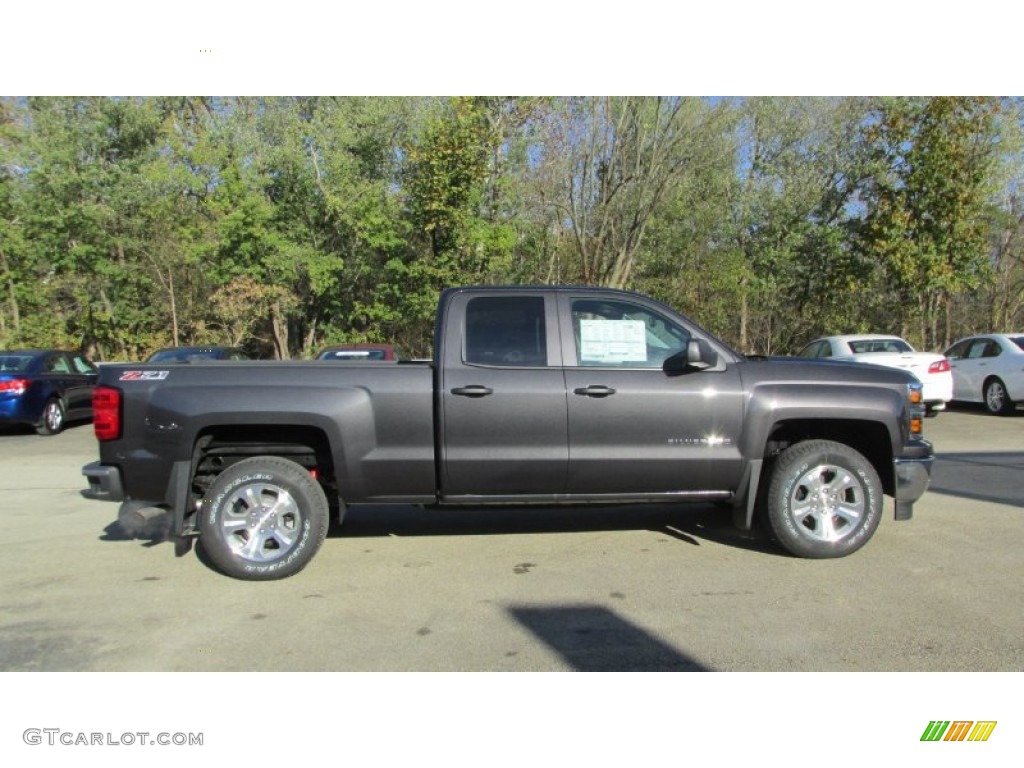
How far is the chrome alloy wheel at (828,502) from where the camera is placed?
5.20 meters

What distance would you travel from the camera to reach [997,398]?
13.6 meters

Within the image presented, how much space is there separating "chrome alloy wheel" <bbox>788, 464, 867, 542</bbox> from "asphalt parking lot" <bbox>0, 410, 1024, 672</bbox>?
23 centimetres

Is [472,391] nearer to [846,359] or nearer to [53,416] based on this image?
[846,359]

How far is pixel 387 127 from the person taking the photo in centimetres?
2250

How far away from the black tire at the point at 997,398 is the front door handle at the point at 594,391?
11.9 meters

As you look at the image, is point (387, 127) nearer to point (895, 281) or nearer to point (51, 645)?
point (895, 281)

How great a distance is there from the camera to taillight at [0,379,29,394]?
1237cm

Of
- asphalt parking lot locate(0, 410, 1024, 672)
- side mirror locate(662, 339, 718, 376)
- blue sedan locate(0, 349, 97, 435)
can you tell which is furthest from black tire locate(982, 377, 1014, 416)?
blue sedan locate(0, 349, 97, 435)

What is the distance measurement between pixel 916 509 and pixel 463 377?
4.53 metres

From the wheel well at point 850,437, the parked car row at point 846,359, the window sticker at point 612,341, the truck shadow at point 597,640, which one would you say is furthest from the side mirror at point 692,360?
the parked car row at point 846,359

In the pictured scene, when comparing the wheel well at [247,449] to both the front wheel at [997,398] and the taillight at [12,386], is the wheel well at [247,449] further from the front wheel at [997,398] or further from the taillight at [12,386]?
the front wheel at [997,398]

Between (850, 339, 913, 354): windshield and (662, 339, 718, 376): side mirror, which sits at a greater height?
(662, 339, 718, 376): side mirror

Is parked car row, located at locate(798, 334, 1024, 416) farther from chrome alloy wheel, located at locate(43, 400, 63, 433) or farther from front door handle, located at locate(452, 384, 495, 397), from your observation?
chrome alloy wheel, located at locate(43, 400, 63, 433)

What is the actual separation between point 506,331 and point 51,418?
11412mm
